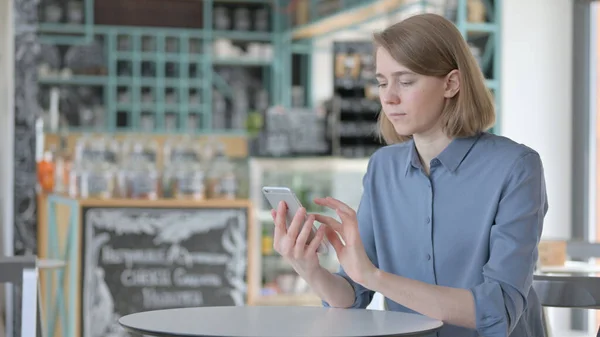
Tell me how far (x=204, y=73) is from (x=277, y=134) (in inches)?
203

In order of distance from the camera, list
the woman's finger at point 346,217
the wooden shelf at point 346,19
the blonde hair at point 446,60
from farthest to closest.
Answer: the wooden shelf at point 346,19 < the blonde hair at point 446,60 < the woman's finger at point 346,217

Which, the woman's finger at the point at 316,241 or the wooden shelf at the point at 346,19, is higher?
the wooden shelf at the point at 346,19

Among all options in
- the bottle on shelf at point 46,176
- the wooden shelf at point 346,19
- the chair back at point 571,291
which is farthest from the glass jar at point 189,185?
the chair back at point 571,291

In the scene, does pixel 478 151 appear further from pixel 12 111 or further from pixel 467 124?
pixel 12 111

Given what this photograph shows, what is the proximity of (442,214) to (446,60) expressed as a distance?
0.32 m

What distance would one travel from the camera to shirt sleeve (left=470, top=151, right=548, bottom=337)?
6.56 ft

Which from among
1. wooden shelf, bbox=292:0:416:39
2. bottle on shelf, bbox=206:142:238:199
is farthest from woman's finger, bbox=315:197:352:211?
wooden shelf, bbox=292:0:416:39

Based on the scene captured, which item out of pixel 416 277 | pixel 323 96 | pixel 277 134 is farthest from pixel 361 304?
pixel 323 96

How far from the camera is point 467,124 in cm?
214

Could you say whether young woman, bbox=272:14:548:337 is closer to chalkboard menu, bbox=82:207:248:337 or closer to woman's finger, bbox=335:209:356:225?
woman's finger, bbox=335:209:356:225

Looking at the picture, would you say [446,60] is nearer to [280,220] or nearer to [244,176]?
[280,220]

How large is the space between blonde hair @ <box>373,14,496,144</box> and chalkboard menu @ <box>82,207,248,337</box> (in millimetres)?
3683

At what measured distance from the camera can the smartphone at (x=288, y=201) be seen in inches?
78.3

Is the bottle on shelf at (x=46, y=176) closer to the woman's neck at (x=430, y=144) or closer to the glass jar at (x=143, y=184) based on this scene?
the glass jar at (x=143, y=184)
